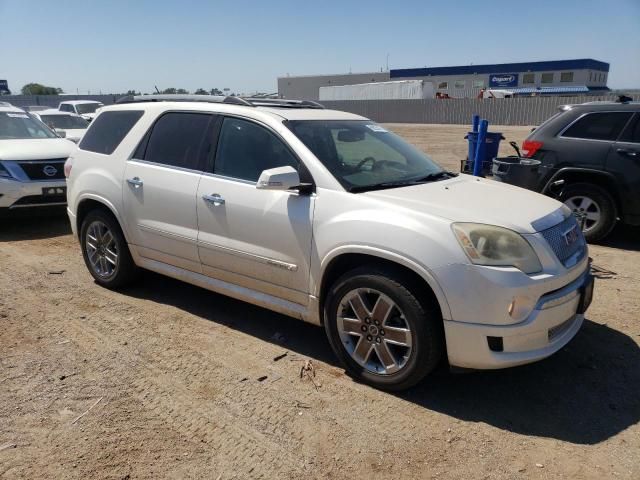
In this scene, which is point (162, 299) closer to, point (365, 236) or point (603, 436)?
point (365, 236)

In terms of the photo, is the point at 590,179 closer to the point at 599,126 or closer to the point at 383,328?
the point at 599,126

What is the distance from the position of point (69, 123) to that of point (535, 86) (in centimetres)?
6498

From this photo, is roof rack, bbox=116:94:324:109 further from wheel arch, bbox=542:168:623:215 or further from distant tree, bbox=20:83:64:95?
distant tree, bbox=20:83:64:95

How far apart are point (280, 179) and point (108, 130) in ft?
8.33

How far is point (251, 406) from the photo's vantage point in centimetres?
332

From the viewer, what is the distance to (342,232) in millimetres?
3451

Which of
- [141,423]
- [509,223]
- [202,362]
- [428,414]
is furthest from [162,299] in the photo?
[509,223]

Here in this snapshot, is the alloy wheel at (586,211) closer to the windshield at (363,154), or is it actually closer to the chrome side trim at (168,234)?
the windshield at (363,154)

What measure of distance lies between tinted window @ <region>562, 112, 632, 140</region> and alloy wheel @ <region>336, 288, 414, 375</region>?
497 centimetres

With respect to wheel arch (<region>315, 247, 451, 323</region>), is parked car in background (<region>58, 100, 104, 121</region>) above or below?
above

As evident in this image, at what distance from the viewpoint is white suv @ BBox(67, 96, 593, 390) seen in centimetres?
311

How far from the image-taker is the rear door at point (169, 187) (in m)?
4.34

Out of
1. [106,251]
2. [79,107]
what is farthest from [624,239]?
[79,107]

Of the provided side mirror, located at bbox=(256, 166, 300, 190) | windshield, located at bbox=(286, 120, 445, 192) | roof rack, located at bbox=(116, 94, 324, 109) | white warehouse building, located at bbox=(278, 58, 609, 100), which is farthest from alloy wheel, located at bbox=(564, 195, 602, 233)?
white warehouse building, located at bbox=(278, 58, 609, 100)
